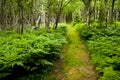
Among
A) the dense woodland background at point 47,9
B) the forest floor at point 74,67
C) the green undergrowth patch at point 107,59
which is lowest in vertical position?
the forest floor at point 74,67

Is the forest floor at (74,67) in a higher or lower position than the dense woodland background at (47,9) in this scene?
lower

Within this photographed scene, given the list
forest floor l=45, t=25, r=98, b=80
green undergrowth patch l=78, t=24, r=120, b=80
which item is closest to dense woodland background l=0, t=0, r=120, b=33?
forest floor l=45, t=25, r=98, b=80

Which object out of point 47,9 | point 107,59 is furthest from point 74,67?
point 47,9

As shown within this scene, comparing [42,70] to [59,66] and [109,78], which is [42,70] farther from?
[109,78]

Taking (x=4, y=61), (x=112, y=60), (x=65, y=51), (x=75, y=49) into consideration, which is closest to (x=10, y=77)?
(x=4, y=61)

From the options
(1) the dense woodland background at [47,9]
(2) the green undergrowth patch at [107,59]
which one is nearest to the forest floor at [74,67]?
(2) the green undergrowth patch at [107,59]

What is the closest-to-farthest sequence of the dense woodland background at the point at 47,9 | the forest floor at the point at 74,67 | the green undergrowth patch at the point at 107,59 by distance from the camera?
the green undergrowth patch at the point at 107,59
the forest floor at the point at 74,67
the dense woodland background at the point at 47,9

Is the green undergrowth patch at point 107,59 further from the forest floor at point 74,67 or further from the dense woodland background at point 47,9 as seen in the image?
the dense woodland background at point 47,9

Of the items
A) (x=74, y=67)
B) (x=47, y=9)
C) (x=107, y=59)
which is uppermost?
(x=47, y=9)

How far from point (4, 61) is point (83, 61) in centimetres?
568

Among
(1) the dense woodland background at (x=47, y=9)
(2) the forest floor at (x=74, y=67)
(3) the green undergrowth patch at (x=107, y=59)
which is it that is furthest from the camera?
(1) the dense woodland background at (x=47, y=9)

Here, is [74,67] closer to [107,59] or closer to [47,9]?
[107,59]

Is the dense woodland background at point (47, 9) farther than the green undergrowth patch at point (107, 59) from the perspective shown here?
Yes

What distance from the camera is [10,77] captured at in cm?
895
